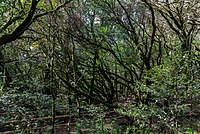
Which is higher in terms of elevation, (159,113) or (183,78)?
(183,78)

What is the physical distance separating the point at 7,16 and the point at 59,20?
1.41 m

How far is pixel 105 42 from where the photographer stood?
8250 mm

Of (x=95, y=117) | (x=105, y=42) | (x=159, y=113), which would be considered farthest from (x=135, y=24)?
(x=159, y=113)

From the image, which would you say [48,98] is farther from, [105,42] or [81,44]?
[105,42]

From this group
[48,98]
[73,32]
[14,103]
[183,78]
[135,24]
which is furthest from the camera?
[135,24]

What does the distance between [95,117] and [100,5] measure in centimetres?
336

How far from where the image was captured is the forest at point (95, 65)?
4344 mm

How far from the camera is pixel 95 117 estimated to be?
5.75 m

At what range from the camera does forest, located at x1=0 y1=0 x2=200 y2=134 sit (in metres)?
4.34

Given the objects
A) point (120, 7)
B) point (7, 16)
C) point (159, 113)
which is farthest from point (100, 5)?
point (159, 113)

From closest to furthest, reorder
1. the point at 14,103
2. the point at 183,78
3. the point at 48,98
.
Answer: the point at 183,78
the point at 14,103
the point at 48,98

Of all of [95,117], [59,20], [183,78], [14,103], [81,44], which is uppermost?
[59,20]

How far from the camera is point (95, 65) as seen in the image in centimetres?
807

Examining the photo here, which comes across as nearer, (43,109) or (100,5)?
(43,109)
